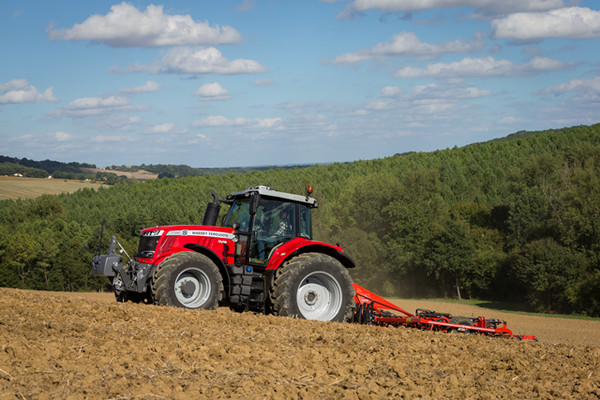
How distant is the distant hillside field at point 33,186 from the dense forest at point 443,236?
9.01 ft

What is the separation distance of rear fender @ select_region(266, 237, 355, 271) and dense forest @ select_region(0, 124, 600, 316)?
30.9m

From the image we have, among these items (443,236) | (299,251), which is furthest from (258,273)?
(443,236)

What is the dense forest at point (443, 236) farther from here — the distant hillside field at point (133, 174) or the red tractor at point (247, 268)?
the distant hillside field at point (133, 174)

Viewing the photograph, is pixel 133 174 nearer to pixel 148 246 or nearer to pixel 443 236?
pixel 443 236

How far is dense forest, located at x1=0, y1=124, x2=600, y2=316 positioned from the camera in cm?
4419

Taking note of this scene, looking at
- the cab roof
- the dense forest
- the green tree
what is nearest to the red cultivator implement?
the cab roof

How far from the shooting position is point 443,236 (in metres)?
54.6

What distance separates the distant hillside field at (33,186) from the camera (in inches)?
3415

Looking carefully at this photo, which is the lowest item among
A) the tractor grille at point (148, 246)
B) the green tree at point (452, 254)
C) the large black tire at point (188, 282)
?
the green tree at point (452, 254)

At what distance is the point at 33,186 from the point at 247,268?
9061cm

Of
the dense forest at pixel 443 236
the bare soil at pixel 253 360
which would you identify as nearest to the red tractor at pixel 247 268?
the bare soil at pixel 253 360

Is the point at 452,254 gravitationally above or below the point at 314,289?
below

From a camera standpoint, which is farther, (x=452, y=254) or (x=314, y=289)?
(x=452, y=254)

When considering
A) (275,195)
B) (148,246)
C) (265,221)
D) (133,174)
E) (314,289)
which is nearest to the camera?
(314,289)
